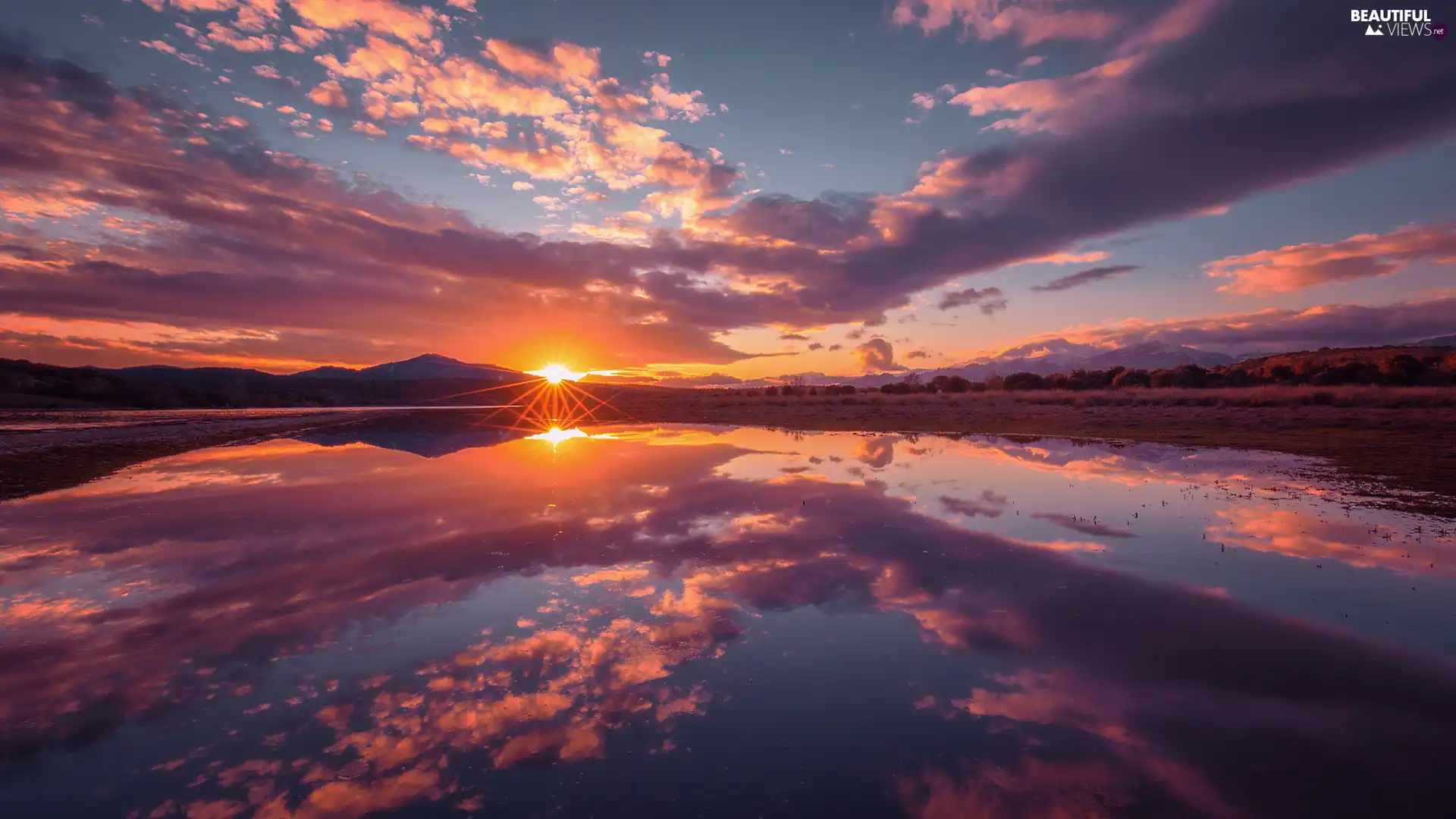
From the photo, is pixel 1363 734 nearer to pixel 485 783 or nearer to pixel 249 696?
pixel 485 783

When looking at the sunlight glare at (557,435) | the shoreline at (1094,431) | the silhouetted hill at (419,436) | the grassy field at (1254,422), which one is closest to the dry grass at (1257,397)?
the grassy field at (1254,422)

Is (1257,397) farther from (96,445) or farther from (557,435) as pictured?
(96,445)

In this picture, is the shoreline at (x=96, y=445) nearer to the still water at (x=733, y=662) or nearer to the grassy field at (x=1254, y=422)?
the still water at (x=733, y=662)

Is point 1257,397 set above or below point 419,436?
above

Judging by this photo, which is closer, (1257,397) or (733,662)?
(733,662)

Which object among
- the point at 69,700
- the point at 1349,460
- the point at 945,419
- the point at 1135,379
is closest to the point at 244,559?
the point at 69,700

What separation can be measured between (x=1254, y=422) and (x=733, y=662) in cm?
4933

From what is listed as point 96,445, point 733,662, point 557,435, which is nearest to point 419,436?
point 557,435

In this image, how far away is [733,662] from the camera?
7992mm

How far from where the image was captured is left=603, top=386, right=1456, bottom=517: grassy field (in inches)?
872

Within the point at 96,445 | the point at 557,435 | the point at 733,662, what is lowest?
the point at 557,435

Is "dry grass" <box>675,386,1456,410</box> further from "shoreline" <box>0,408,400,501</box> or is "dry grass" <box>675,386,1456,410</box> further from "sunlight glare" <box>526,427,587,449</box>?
"shoreline" <box>0,408,400,501</box>

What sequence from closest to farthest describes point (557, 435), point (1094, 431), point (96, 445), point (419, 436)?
point (96, 445) < point (1094, 431) < point (419, 436) < point (557, 435)

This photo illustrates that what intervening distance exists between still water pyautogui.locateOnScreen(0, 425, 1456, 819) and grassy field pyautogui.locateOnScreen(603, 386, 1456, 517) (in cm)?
906
